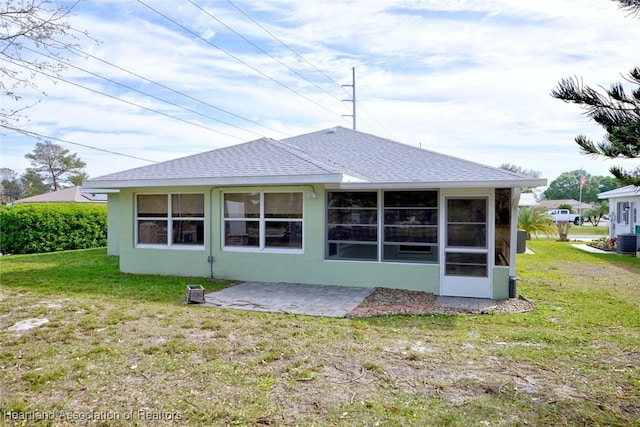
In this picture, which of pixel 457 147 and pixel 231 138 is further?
pixel 457 147

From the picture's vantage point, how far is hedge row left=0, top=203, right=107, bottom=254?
57.3 ft

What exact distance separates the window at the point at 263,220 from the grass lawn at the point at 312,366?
2777 mm

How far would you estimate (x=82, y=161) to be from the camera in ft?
167

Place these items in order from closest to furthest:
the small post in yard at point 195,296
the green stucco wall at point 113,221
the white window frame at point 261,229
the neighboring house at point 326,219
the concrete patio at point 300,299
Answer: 1. the concrete patio at point 300,299
2. the small post in yard at point 195,296
3. the neighboring house at point 326,219
4. the white window frame at point 261,229
5. the green stucco wall at point 113,221

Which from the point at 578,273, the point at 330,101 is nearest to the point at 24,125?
the point at 578,273

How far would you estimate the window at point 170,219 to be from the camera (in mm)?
10969

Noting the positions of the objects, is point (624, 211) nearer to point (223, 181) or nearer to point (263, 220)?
point (263, 220)

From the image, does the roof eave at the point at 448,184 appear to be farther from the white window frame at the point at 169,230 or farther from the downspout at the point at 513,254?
the white window frame at the point at 169,230

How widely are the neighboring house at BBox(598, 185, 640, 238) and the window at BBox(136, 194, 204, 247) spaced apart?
55.5ft

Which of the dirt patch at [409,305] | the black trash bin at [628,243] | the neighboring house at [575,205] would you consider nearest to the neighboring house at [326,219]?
the dirt patch at [409,305]

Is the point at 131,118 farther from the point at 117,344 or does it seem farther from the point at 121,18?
the point at 117,344

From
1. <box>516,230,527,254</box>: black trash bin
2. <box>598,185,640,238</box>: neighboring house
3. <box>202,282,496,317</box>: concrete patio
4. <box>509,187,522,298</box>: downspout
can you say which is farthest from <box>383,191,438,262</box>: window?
<box>598,185,640,238</box>: neighboring house

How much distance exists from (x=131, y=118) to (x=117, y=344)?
61.2 feet

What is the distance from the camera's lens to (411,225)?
30.7 feet
